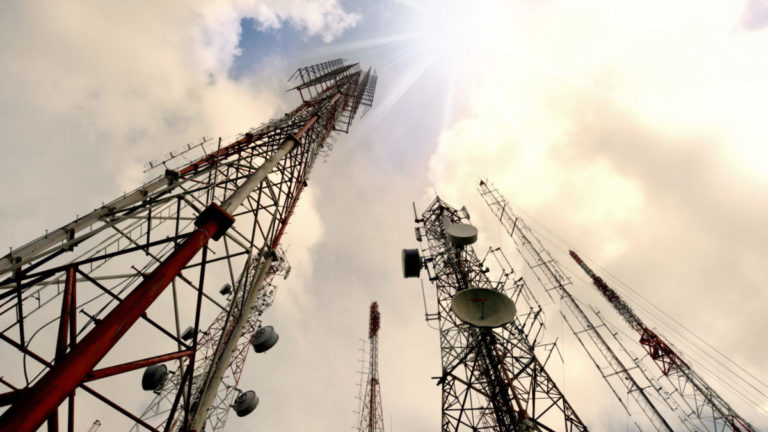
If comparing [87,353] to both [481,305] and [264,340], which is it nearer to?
[481,305]

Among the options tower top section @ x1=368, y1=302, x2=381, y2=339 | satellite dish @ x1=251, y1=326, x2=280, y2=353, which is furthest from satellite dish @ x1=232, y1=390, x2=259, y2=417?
tower top section @ x1=368, y1=302, x2=381, y2=339

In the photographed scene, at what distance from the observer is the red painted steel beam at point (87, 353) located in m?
2.70

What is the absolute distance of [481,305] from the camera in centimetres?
1032

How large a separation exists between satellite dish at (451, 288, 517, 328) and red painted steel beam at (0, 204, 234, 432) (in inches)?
329

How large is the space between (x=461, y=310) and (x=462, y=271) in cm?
363

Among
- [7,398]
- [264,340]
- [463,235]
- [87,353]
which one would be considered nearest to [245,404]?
[264,340]

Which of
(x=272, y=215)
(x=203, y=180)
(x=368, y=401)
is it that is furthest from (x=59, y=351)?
(x=368, y=401)

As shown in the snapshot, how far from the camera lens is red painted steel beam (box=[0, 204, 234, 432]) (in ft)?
8.86

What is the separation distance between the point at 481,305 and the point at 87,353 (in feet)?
32.7

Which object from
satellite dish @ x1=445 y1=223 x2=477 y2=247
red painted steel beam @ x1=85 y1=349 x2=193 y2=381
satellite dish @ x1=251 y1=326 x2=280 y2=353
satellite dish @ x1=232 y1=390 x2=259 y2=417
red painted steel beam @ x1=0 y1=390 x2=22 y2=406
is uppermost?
satellite dish @ x1=445 y1=223 x2=477 y2=247

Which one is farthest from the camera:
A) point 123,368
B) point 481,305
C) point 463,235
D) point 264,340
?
point 264,340

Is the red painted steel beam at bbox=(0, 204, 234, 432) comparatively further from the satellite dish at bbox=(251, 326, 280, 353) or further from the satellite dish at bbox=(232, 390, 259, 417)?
the satellite dish at bbox=(232, 390, 259, 417)

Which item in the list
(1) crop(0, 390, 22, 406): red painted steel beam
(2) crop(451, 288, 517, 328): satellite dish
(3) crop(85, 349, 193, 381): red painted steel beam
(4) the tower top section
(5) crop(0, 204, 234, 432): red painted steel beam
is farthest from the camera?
(4) the tower top section

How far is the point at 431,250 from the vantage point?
15.6m
